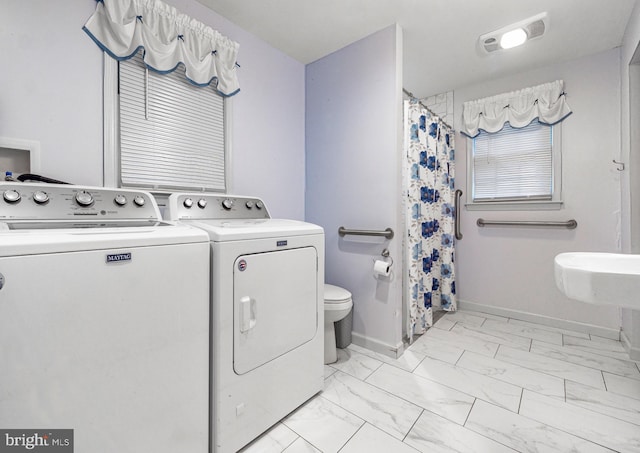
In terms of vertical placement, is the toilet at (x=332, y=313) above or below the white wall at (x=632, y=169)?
below

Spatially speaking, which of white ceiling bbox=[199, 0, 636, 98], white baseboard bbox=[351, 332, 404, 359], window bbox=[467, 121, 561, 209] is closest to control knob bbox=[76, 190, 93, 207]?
white ceiling bbox=[199, 0, 636, 98]

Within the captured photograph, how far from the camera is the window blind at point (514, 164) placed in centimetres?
271

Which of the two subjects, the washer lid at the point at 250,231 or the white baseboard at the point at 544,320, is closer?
the washer lid at the point at 250,231

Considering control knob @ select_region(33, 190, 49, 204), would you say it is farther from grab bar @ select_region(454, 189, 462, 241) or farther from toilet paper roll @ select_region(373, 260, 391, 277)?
grab bar @ select_region(454, 189, 462, 241)

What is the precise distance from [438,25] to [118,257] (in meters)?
2.51

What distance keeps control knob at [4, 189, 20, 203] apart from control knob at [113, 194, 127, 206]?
307 mm

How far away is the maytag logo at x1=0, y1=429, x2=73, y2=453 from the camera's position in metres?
0.74

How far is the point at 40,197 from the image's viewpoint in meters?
1.12

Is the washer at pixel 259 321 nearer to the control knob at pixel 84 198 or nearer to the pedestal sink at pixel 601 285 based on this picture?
the control knob at pixel 84 198

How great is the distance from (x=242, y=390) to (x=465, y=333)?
2.11m

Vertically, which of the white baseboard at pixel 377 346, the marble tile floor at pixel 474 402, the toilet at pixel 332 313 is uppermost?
the toilet at pixel 332 313

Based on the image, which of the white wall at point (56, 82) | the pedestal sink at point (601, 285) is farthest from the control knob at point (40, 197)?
the pedestal sink at point (601, 285)

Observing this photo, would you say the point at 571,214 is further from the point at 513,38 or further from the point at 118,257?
the point at 118,257

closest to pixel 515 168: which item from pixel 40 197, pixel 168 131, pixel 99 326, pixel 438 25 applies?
pixel 438 25
